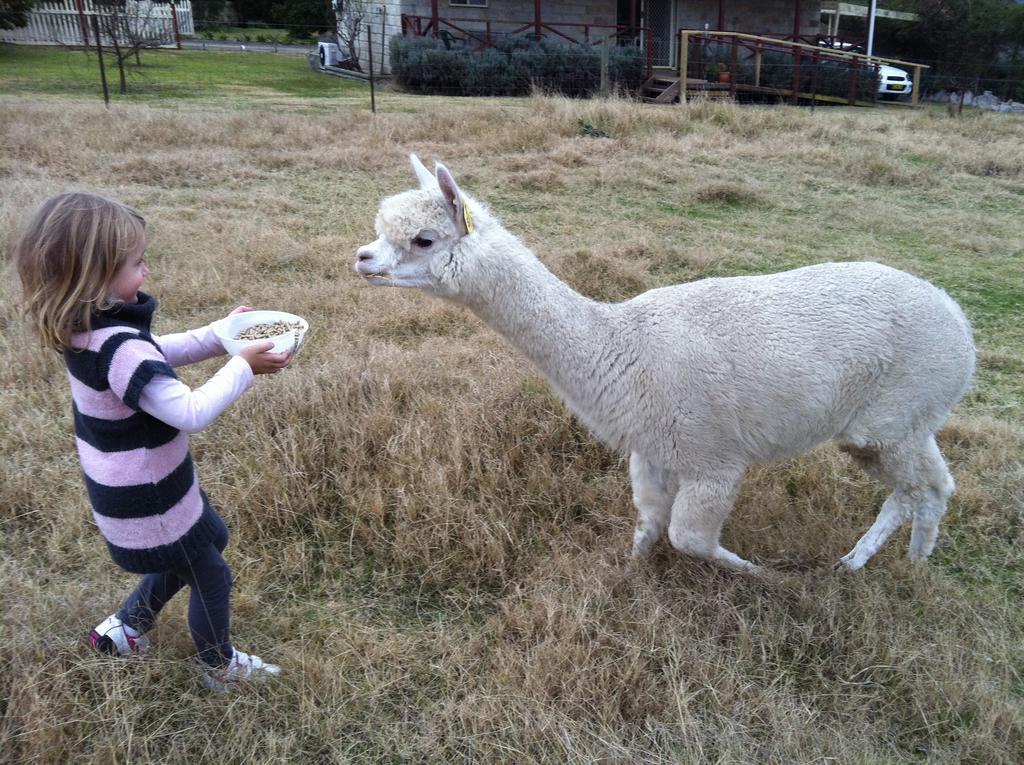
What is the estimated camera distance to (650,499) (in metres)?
3.05

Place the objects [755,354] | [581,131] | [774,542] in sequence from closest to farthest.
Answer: [755,354] → [774,542] → [581,131]

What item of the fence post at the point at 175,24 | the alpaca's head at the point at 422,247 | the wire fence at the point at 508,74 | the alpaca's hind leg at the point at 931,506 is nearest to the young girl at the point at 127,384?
the alpaca's head at the point at 422,247

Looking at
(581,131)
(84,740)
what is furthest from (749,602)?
(581,131)

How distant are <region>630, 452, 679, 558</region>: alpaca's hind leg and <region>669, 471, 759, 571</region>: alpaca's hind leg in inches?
5.9

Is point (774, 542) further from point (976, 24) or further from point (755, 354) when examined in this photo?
point (976, 24)

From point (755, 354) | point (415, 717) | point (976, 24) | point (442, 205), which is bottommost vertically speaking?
point (415, 717)

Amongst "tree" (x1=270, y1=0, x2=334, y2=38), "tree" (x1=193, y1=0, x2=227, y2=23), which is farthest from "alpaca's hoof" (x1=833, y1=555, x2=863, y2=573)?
"tree" (x1=193, y1=0, x2=227, y2=23)

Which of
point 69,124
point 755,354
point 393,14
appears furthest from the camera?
point 393,14

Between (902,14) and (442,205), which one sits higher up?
(902,14)

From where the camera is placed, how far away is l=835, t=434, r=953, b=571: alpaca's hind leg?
3.01 meters

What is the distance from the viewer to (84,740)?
→ 2203mm

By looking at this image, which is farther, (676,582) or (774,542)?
(774,542)

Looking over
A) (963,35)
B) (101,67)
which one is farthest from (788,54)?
(101,67)

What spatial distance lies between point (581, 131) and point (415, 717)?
34.5 ft
